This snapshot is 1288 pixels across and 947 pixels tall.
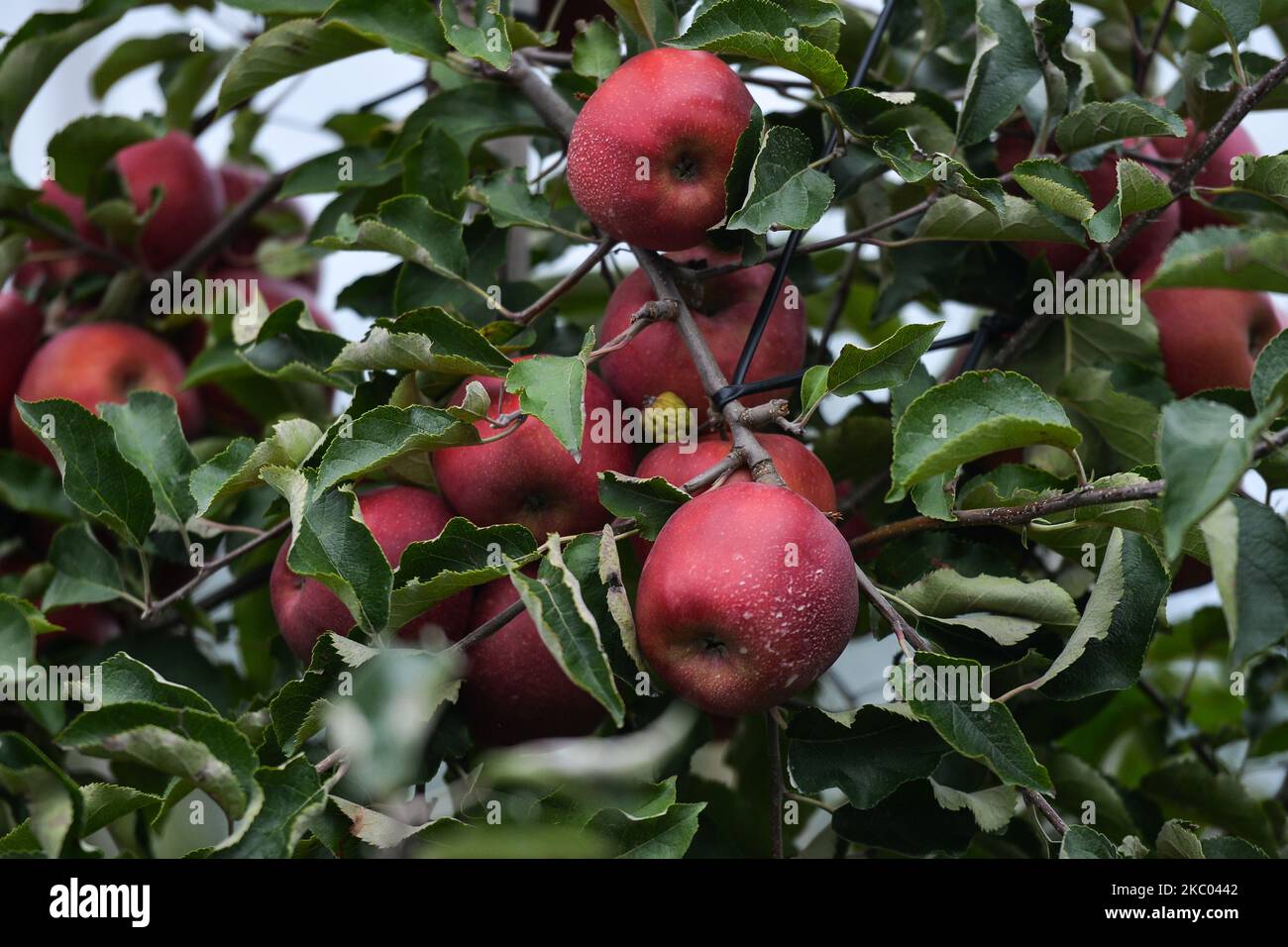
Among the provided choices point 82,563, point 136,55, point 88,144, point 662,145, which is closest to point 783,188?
point 662,145

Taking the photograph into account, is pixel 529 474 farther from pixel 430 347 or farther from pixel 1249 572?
pixel 1249 572

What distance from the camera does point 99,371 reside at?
1.04m

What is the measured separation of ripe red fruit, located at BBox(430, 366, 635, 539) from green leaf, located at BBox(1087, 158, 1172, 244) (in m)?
0.29

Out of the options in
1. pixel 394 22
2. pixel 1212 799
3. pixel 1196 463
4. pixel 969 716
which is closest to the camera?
pixel 1196 463

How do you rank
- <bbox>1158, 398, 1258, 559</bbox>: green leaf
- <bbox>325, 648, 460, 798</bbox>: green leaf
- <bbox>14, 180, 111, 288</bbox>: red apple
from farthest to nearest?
1. <bbox>14, 180, 111, 288</bbox>: red apple
2. <bbox>325, 648, 460, 798</bbox>: green leaf
3. <bbox>1158, 398, 1258, 559</bbox>: green leaf

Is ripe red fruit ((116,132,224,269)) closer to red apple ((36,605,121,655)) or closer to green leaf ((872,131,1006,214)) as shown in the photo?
red apple ((36,605,121,655))

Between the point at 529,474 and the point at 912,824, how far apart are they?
0.29 meters

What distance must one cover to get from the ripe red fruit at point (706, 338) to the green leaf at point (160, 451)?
0.28 metres

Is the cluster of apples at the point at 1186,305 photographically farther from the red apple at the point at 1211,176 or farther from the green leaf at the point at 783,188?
the green leaf at the point at 783,188

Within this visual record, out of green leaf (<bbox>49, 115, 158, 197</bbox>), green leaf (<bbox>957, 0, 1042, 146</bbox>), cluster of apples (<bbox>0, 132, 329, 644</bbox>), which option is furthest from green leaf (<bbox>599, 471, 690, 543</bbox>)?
green leaf (<bbox>49, 115, 158, 197</bbox>)

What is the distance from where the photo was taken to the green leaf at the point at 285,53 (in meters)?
0.84

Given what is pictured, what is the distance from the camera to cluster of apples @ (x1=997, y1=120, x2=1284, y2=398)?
861 millimetres

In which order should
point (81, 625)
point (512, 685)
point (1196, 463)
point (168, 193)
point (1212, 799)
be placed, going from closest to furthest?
point (1196, 463)
point (512, 685)
point (1212, 799)
point (81, 625)
point (168, 193)
